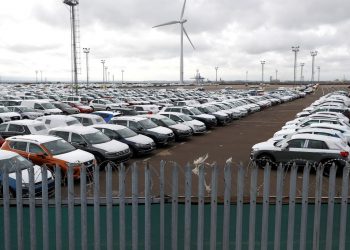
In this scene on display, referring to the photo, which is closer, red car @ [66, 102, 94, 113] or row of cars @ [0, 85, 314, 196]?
row of cars @ [0, 85, 314, 196]

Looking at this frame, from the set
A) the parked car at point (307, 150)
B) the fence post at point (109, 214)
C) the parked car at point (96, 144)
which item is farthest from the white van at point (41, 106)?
the fence post at point (109, 214)

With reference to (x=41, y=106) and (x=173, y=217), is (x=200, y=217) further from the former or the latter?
(x=41, y=106)

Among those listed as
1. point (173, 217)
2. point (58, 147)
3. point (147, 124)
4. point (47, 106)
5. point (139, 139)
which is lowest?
point (139, 139)

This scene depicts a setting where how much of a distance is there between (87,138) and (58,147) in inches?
75.7

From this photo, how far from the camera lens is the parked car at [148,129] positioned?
64.7 ft

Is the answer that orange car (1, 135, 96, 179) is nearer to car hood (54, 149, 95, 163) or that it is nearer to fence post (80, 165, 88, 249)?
car hood (54, 149, 95, 163)

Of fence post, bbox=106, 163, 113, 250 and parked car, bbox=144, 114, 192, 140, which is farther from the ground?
fence post, bbox=106, 163, 113, 250

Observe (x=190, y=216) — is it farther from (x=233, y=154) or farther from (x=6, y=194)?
(x=233, y=154)

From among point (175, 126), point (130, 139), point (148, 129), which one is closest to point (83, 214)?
point (130, 139)

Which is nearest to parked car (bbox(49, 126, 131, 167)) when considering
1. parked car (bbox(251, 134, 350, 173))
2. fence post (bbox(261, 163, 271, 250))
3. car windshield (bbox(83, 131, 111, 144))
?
car windshield (bbox(83, 131, 111, 144))

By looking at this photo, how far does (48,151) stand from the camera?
1318 centimetres

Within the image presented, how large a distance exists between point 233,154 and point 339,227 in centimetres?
1349

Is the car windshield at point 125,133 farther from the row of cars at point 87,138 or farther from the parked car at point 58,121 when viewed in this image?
the parked car at point 58,121

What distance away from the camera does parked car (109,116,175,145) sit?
64.7ft
